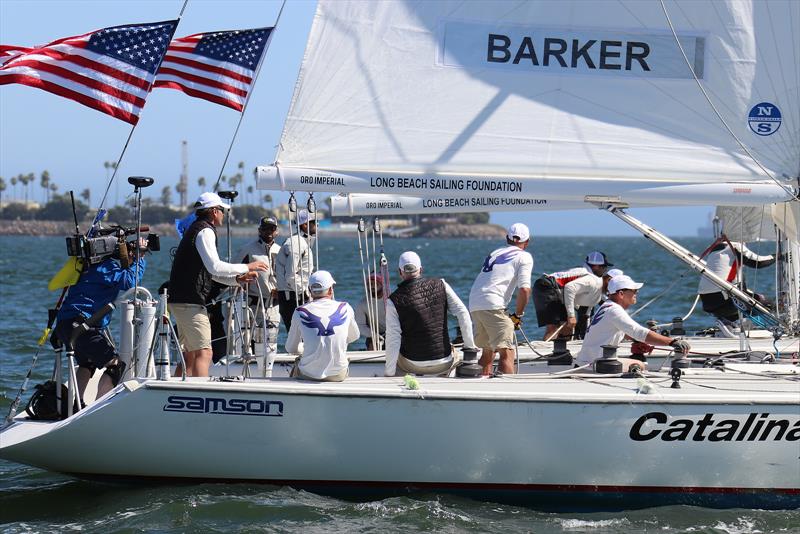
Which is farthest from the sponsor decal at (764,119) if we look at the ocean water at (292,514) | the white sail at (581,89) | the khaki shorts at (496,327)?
the ocean water at (292,514)

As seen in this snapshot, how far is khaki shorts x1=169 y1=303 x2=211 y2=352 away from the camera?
8898mm

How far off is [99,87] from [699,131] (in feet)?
15.0

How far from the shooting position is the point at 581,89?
926cm

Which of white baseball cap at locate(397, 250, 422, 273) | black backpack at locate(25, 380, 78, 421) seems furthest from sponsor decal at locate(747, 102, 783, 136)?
black backpack at locate(25, 380, 78, 421)

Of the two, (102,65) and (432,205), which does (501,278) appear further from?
(102,65)

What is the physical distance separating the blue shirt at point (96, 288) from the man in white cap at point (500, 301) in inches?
104

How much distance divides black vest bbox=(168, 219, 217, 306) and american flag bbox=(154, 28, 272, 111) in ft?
4.66

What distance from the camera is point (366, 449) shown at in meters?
8.13

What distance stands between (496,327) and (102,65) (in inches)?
143

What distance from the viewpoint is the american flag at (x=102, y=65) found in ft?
29.2

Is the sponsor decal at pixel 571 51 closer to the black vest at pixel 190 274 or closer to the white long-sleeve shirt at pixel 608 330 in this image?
the white long-sleeve shirt at pixel 608 330

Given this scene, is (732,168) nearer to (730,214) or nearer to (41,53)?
(730,214)

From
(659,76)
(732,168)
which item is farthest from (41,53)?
(732,168)

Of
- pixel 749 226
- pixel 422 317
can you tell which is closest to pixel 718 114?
pixel 422 317
